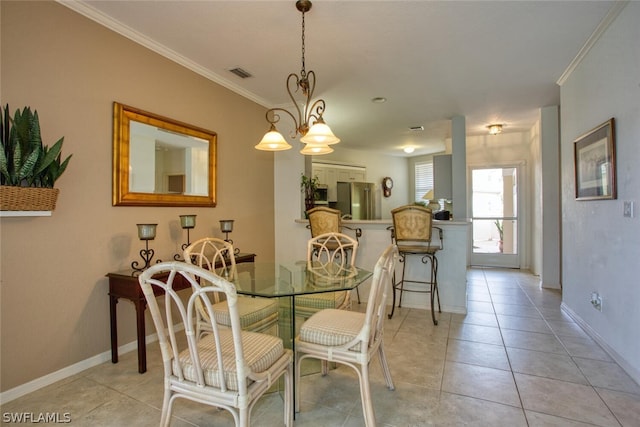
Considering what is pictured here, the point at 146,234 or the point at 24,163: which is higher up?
the point at 24,163

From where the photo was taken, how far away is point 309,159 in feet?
17.2

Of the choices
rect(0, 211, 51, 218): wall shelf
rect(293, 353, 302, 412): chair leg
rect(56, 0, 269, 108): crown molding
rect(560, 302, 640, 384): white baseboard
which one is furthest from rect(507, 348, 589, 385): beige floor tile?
rect(56, 0, 269, 108): crown molding

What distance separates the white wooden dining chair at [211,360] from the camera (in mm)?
1246

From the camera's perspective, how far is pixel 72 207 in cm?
222

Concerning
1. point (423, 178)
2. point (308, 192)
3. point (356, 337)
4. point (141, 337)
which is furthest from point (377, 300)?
point (423, 178)

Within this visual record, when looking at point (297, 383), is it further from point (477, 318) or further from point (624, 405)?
point (477, 318)

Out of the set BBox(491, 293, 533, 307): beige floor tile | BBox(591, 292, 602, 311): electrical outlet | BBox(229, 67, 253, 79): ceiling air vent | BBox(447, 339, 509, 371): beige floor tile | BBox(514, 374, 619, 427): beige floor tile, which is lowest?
BBox(514, 374, 619, 427): beige floor tile

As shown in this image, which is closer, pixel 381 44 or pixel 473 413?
pixel 473 413

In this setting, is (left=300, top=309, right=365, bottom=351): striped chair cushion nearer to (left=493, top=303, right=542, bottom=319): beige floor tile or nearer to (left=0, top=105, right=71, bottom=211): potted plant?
(left=0, top=105, right=71, bottom=211): potted plant

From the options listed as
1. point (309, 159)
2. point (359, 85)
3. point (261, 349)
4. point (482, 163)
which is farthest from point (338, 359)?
point (482, 163)

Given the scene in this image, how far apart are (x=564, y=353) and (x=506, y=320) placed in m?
0.78

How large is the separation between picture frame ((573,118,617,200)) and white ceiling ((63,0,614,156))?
0.82m

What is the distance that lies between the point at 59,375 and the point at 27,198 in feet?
4.06

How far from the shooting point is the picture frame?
2.37 metres
